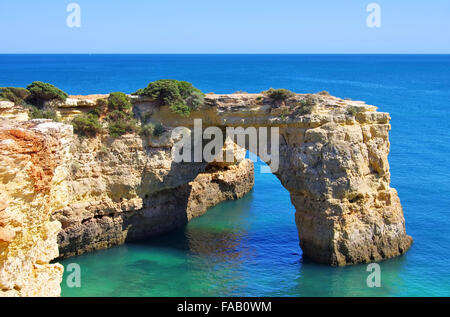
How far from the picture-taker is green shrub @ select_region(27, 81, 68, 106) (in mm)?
31734

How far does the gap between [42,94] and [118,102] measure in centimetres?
466

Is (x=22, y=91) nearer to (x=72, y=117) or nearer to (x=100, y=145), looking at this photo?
(x=72, y=117)

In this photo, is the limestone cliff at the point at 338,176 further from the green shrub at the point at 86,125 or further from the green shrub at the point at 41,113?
the green shrub at the point at 41,113

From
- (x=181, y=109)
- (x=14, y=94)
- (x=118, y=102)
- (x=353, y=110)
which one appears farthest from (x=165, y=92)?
(x=353, y=110)

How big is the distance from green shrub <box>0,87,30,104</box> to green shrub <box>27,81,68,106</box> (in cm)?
36

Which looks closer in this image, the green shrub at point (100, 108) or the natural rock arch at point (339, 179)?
the natural rock arch at point (339, 179)

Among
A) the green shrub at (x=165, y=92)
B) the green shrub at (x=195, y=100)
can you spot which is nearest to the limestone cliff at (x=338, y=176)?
the green shrub at (x=195, y=100)

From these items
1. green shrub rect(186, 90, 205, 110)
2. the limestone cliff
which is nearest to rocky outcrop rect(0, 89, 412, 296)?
the limestone cliff

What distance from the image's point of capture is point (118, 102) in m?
33.7

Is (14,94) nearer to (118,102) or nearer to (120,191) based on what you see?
(118,102)

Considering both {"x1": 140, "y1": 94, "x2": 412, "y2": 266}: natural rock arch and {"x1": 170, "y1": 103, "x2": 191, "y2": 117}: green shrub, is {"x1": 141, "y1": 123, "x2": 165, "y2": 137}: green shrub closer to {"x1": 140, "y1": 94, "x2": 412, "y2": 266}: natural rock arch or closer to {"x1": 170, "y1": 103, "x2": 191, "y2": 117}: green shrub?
{"x1": 170, "y1": 103, "x2": 191, "y2": 117}: green shrub

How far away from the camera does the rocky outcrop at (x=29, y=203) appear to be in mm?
11727

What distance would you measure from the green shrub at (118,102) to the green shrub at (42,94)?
2.91m
